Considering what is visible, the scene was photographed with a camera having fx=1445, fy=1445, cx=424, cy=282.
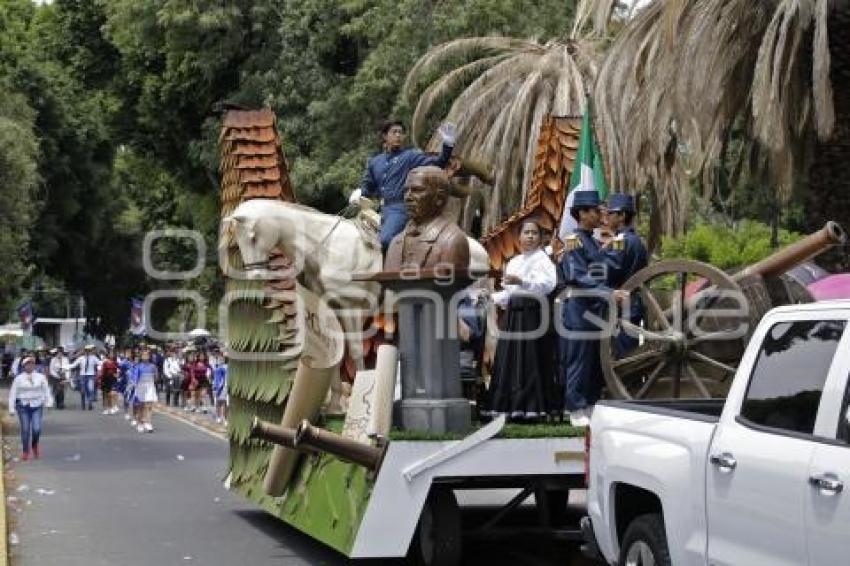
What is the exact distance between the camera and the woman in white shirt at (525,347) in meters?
10.8

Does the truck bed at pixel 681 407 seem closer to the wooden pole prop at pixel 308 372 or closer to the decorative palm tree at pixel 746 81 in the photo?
the wooden pole prop at pixel 308 372

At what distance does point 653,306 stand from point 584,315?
0.77m

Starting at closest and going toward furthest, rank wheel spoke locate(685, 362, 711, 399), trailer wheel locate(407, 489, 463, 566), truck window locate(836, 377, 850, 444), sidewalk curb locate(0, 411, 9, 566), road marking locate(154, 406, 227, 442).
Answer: truck window locate(836, 377, 850, 444)
wheel spoke locate(685, 362, 711, 399)
trailer wheel locate(407, 489, 463, 566)
sidewalk curb locate(0, 411, 9, 566)
road marking locate(154, 406, 227, 442)

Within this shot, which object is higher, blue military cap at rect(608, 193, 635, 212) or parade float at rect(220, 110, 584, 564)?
blue military cap at rect(608, 193, 635, 212)

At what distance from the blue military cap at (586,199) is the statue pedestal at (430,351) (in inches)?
45.3

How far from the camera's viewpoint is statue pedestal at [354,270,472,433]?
33.3ft

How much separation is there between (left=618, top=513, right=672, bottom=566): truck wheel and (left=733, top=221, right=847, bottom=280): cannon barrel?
2.46m

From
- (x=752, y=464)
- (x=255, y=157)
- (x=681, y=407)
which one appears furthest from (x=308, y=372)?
(x=752, y=464)

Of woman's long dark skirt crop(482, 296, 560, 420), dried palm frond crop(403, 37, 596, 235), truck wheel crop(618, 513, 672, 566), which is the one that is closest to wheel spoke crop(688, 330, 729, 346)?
woman's long dark skirt crop(482, 296, 560, 420)

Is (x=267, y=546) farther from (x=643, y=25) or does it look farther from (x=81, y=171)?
(x=81, y=171)

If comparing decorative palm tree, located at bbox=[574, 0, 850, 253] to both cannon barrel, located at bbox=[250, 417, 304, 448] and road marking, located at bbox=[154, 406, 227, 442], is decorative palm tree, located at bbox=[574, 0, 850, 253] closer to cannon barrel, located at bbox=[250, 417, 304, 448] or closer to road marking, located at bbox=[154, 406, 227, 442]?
cannon barrel, located at bbox=[250, 417, 304, 448]

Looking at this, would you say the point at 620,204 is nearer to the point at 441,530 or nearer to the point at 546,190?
the point at 546,190

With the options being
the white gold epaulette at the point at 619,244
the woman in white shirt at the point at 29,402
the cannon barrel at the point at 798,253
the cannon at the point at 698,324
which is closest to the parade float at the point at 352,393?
the cannon at the point at 698,324

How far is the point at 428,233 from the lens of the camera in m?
10.5
